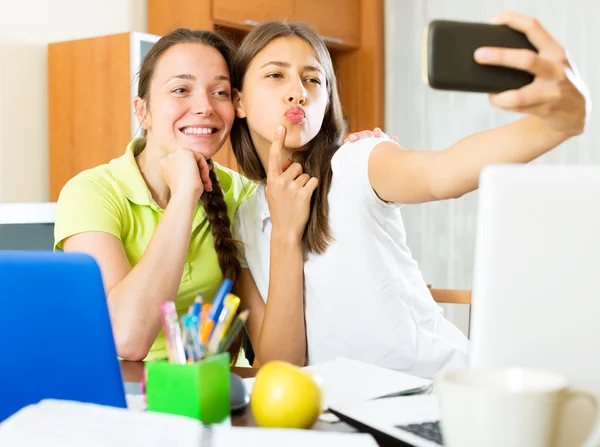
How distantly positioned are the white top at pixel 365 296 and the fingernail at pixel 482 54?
2.24 feet

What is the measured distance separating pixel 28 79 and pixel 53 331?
2580 mm

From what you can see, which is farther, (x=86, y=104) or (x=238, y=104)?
(x=86, y=104)

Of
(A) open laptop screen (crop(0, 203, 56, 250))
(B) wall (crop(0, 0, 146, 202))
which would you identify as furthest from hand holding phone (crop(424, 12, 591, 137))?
(B) wall (crop(0, 0, 146, 202))

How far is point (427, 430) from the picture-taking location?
0.77 meters

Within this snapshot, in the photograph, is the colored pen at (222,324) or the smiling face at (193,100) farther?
the smiling face at (193,100)

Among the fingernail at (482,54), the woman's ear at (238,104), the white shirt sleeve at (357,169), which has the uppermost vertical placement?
the fingernail at (482,54)

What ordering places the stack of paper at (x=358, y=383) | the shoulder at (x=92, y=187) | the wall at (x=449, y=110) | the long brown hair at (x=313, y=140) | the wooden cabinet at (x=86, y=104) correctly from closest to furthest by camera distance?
the stack of paper at (x=358, y=383) < the long brown hair at (x=313, y=140) < the shoulder at (x=92, y=187) < the wooden cabinet at (x=86, y=104) < the wall at (x=449, y=110)

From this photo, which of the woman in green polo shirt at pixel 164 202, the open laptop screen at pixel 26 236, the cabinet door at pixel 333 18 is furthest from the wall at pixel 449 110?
the open laptop screen at pixel 26 236

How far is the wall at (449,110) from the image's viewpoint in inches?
154

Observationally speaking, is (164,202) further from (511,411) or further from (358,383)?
(511,411)

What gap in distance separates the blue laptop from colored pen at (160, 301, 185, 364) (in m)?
0.06

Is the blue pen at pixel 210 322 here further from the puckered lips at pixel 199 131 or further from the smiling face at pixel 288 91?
the puckered lips at pixel 199 131

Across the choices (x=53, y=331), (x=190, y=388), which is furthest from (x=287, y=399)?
(x=53, y=331)

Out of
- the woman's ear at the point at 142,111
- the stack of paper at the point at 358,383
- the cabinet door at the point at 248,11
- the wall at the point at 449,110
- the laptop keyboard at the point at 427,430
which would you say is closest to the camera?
the laptop keyboard at the point at 427,430
